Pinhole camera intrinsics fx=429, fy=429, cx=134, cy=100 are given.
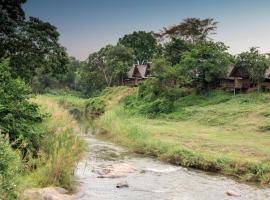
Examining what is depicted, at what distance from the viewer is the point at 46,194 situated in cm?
1430

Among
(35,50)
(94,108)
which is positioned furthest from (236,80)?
(35,50)

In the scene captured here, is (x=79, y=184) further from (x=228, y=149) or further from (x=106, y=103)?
(x=106, y=103)

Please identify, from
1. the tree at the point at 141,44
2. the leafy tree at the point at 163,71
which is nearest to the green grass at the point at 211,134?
the leafy tree at the point at 163,71

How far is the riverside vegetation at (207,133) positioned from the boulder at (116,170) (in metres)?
3.41

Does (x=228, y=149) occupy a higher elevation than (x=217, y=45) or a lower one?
lower

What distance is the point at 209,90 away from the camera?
54594mm

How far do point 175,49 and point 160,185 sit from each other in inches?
1771

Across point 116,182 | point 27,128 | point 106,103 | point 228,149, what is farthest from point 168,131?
point 106,103

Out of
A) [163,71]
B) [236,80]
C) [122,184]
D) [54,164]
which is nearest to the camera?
[54,164]

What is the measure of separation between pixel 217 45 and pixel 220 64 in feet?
9.75

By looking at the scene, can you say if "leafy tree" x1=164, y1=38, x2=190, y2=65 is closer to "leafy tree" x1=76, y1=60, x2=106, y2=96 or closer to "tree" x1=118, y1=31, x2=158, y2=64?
"leafy tree" x1=76, y1=60, x2=106, y2=96

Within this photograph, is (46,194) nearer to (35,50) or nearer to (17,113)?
(17,113)

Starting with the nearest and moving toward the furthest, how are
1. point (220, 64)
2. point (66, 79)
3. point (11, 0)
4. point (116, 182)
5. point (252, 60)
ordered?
point (116, 182)
point (11, 0)
point (252, 60)
point (220, 64)
point (66, 79)

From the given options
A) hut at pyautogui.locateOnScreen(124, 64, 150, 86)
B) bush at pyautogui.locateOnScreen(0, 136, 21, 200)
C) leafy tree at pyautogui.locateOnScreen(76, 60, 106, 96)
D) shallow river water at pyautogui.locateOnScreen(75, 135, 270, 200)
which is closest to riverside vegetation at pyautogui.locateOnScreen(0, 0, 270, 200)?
bush at pyautogui.locateOnScreen(0, 136, 21, 200)
